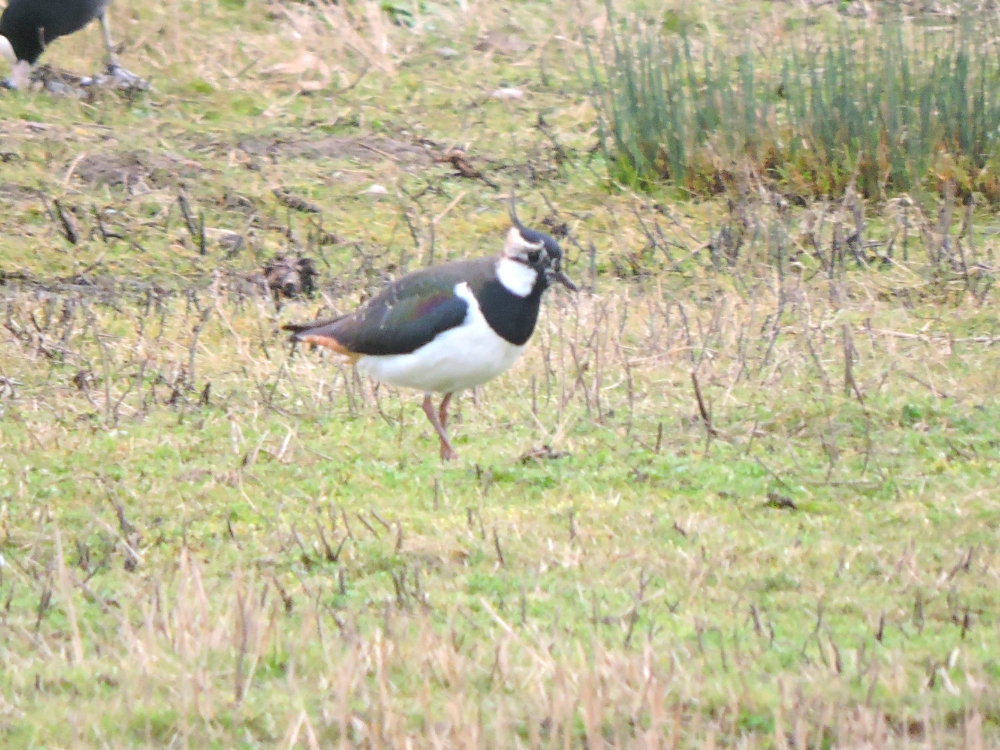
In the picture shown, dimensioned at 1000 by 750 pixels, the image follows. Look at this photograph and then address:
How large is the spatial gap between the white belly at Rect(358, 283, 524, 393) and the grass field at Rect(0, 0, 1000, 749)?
0.92 ft

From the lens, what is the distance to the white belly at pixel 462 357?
5.78 m

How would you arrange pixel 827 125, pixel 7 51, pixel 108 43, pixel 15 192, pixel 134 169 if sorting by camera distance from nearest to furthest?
pixel 827 125, pixel 15 192, pixel 134 169, pixel 7 51, pixel 108 43

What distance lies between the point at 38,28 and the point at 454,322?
22.9ft

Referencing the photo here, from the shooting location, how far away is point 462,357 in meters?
5.78

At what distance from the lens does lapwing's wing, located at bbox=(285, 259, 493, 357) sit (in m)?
5.86

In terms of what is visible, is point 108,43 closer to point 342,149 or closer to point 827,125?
point 342,149

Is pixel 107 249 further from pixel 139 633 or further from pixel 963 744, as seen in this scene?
pixel 963 744

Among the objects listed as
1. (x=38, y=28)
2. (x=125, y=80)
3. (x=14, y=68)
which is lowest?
(x=125, y=80)

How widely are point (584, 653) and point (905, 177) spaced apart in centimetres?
616

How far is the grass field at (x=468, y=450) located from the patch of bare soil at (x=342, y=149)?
0.10 ft

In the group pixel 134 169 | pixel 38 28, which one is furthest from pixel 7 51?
pixel 134 169

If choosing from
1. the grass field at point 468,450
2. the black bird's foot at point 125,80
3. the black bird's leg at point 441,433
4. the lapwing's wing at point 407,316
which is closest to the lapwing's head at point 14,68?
the grass field at point 468,450

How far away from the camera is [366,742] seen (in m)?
3.42

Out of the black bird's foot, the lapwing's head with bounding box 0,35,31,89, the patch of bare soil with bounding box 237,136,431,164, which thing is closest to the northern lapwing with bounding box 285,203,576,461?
the patch of bare soil with bounding box 237,136,431,164
